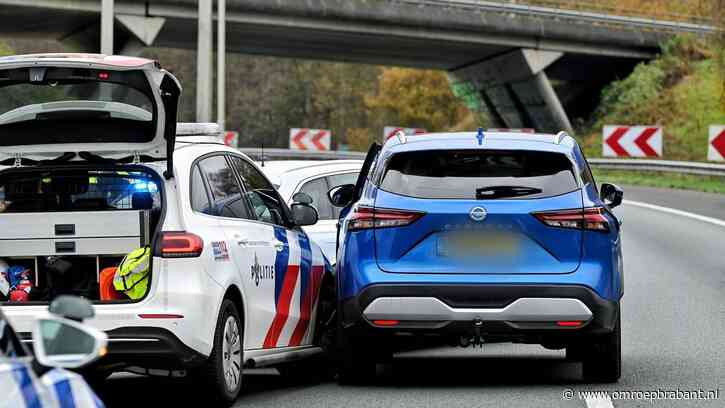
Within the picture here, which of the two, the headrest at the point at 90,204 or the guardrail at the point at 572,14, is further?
the guardrail at the point at 572,14

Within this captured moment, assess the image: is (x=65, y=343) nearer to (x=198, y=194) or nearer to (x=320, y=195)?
(x=198, y=194)

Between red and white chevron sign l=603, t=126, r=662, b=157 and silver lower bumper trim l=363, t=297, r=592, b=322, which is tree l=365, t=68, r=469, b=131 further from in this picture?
silver lower bumper trim l=363, t=297, r=592, b=322

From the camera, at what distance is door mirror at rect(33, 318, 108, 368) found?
3.83 metres

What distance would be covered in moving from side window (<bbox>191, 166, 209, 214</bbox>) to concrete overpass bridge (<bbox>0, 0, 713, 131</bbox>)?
121 ft

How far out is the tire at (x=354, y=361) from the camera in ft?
29.7

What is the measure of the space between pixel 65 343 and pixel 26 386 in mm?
207

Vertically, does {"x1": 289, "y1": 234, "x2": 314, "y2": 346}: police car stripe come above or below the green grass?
above

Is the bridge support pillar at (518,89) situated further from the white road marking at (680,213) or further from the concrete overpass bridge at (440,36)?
the white road marking at (680,213)

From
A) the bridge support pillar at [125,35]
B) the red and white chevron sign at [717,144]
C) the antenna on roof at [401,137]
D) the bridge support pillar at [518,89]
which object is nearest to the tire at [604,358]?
the antenna on roof at [401,137]

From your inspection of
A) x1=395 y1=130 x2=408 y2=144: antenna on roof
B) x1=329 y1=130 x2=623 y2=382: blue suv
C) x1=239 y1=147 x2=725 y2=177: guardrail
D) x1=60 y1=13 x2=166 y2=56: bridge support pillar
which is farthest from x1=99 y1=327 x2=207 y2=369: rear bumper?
x1=60 y1=13 x2=166 y2=56: bridge support pillar

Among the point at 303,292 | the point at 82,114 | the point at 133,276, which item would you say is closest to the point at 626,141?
the point at 303,292

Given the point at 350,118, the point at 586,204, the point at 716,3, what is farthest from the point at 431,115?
the point at 586,204

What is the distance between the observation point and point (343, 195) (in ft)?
33.4

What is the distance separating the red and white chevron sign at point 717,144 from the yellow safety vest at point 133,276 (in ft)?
95.6
